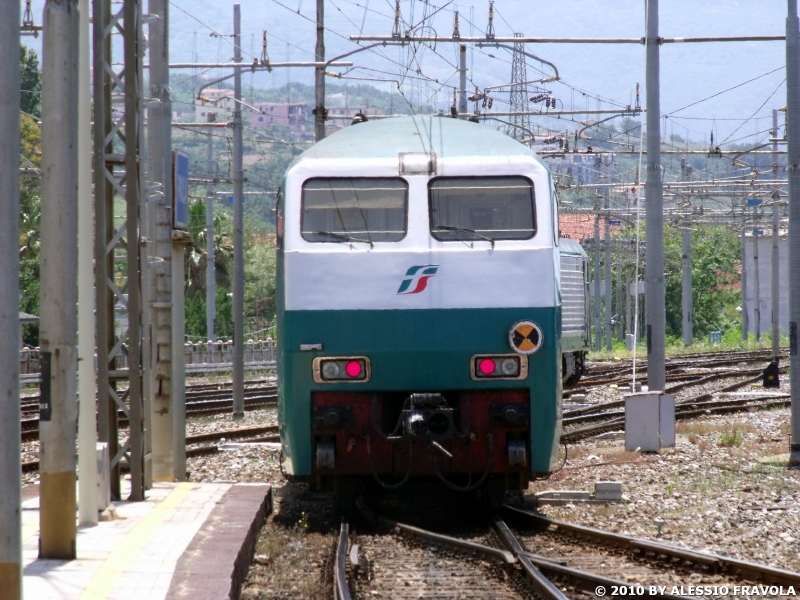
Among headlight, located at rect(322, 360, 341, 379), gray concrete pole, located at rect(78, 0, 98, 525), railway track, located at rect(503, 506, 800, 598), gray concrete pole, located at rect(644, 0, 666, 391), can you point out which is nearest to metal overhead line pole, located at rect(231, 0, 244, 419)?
gray concrete pole, located at rect(644, 0, 666, 391)

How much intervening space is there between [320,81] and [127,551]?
14087mm

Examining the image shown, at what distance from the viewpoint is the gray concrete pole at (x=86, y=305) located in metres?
7.84

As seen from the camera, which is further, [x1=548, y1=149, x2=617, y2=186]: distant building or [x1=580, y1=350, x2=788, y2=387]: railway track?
[x1=548, y1=149, x2=617, y2=186]: distant building

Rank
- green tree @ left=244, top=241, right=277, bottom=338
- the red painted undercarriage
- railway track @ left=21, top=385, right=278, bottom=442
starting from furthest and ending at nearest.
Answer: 1. green tree @ left=244, top=241, right=277, bottom=338
2. railway track @ left=21, top=385, right=278, bottom=442
3. the red painted undercarriage

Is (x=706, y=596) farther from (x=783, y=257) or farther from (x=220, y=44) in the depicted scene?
(x=783, y=257)

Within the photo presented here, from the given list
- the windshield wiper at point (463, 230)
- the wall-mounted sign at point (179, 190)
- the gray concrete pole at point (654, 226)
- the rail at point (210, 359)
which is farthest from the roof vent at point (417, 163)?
the rail at point (210, 359)

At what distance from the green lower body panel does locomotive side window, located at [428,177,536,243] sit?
2.30ft

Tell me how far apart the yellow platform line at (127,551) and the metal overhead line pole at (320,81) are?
10638mm

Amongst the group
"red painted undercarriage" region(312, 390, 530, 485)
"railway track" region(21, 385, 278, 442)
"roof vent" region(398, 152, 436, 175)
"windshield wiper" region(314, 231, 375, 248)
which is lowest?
"railway track" region(21, 385, 278, 442)

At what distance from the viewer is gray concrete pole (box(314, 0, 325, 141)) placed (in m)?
19.3

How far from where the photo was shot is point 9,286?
501 cm

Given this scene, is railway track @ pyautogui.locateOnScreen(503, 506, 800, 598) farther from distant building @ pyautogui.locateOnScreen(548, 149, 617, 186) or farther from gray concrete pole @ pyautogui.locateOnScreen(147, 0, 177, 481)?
distant building @ pyautogui.locateOnScreen(548, 149, 617, 186)

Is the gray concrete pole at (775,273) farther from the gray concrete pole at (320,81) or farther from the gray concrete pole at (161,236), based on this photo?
the gray concrete pole at (161,236)

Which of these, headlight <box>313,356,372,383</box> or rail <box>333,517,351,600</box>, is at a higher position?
headlight <box>313,356,372,383</box>
